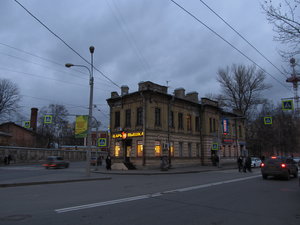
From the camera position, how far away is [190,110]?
32844 millimetres

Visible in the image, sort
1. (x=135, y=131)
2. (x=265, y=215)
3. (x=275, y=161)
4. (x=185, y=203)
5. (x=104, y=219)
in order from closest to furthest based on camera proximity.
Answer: (x=104, y=219)
(x=265, y=215)
(x=185, y=203)
(x=275, y=161)
(x=135, y=131)

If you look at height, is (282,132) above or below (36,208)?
above

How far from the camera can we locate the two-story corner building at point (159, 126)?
1065 inches

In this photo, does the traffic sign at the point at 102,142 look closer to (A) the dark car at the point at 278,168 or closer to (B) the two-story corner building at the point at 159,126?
(B) the two-story corner building at the point at 159,126

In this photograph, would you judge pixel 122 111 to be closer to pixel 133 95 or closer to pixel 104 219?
pixel 133 95

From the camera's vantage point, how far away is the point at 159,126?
28.1m

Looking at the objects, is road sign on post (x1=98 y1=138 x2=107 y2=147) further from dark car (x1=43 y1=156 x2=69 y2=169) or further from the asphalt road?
the asphalt road

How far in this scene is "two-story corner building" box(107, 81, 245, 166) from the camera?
1065 inches

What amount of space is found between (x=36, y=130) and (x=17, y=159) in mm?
20801

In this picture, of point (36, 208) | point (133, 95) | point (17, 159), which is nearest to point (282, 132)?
point (133, 95)

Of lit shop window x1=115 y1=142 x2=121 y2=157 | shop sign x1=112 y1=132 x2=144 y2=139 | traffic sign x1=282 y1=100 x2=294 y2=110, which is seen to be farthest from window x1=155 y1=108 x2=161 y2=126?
traffic sign x1=282 y1=100 x2=294 y2=110

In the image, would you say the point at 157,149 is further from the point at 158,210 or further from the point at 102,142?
the point at 158,210

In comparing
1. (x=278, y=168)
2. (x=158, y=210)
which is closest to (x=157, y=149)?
(x=278, y=168)

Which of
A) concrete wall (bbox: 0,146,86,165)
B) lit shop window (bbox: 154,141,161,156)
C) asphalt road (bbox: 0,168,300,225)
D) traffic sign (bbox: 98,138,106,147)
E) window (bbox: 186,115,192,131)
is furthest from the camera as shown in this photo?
concrete wall (bbox: 0,146,86,165)
